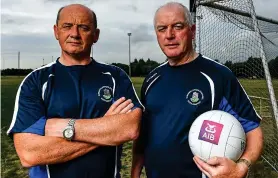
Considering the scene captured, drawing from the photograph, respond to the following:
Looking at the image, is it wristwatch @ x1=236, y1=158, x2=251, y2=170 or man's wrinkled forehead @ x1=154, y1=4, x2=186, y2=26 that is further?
man's wrinkled forehead @ x1=154, y1=4, x2=186, y2=26

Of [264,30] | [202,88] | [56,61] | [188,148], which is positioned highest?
[264,30]

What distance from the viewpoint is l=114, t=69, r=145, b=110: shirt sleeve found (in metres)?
2.71

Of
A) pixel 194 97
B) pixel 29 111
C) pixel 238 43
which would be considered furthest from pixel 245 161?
pixel 238 43

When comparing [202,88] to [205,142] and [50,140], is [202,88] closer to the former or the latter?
[205,142]

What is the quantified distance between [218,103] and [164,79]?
507 millimetres

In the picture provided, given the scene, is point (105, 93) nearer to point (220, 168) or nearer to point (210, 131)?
point (210, 131)

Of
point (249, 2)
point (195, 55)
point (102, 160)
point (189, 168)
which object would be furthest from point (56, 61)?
point (249, 2)

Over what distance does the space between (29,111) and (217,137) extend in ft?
4.54

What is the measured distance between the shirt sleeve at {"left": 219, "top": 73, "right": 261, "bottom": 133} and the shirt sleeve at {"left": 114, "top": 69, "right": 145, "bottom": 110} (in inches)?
27.5

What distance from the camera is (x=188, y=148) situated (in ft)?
9.16

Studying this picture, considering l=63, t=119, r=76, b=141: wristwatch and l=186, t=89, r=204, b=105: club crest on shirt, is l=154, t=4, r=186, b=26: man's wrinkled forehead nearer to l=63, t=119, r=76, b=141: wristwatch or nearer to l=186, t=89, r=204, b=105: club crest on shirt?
l=186, t=89, r=204, b=105: club crest on shirt

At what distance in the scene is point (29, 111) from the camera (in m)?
2.50

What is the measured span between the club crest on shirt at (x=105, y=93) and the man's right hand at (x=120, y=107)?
0.30ft

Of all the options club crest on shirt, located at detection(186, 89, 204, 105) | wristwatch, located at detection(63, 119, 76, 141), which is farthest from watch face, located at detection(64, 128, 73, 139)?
club crest on shirt, located at detection(186, 89, 204, 105)
